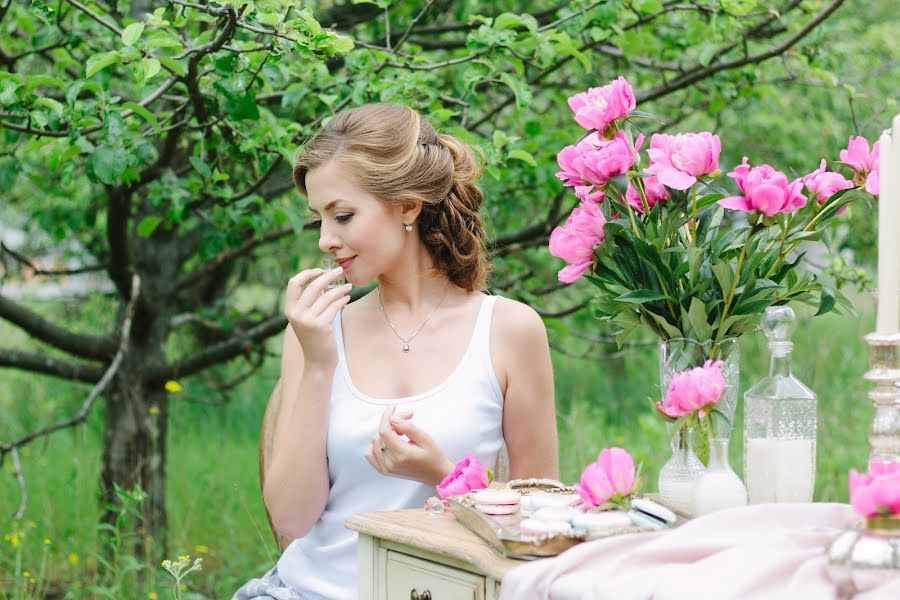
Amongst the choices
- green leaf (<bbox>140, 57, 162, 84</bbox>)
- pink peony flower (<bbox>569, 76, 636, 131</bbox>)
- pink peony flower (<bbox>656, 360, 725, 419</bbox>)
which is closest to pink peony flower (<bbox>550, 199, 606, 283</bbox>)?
pink peony flower (<bbox>569, 76, 636, 131</bbox>)

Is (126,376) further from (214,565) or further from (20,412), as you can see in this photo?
(20,412)

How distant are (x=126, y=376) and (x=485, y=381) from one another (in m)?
1.92

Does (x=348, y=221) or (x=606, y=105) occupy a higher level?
(x=606, y=105)

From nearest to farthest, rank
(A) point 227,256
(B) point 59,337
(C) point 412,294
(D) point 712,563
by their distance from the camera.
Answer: (D) point 712,563, (C) point 412,294, (B) point 59,337, (A) point 227,256

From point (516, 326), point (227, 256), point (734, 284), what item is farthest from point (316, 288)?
point (227, 256)

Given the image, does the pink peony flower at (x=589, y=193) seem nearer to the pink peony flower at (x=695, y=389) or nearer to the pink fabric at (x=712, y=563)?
the pink peony flower at (x=695, y=389)

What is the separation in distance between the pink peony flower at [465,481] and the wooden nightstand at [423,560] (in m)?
0.04

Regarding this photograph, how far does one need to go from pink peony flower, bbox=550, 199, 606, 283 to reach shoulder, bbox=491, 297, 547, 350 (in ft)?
2.03

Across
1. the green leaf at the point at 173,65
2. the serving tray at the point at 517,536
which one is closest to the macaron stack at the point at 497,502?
the serving tray at the point at 517,536

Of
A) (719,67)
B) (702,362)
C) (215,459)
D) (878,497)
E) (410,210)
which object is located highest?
(719,67)

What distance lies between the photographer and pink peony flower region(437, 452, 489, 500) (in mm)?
1753

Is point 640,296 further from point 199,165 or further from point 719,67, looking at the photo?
point 719,67

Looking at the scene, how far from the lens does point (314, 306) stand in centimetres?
207

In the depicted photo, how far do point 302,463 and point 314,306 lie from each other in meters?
0.32
